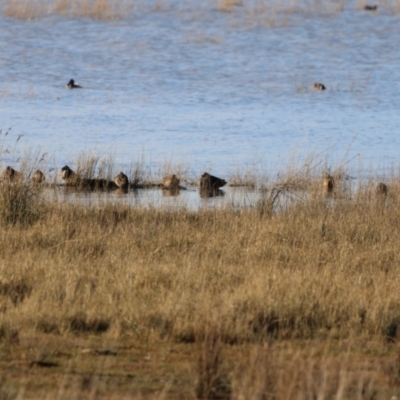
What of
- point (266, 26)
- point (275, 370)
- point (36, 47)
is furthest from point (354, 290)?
point (266, 26)

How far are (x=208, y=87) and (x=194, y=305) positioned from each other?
24230 millimetres

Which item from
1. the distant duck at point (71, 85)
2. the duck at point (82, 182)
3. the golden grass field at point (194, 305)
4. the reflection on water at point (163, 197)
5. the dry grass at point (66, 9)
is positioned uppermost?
the dry grass at point (66, 9)

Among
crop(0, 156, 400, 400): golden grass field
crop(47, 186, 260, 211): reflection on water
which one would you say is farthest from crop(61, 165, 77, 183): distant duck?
crop(0, 156, 400, 400): golden grass field

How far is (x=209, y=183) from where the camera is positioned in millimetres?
16734

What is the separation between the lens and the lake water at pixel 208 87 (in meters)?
21.4

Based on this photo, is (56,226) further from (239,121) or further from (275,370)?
(239,121)

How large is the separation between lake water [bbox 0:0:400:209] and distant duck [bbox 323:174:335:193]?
3.35ft

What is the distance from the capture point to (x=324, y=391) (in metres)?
5.94

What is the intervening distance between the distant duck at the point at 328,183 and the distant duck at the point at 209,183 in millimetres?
1710

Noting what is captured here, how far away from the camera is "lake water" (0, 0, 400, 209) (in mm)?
21391

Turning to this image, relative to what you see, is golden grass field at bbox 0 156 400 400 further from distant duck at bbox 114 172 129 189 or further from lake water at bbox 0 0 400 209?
lake water at bbox 0 0 400 209

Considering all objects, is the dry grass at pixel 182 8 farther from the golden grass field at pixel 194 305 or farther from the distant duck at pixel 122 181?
the golden grass field at pixel 194 305

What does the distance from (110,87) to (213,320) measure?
2561cm

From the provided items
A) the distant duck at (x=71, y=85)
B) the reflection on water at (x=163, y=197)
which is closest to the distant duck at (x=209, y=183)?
the reflection on water at (x=163, y=197)
